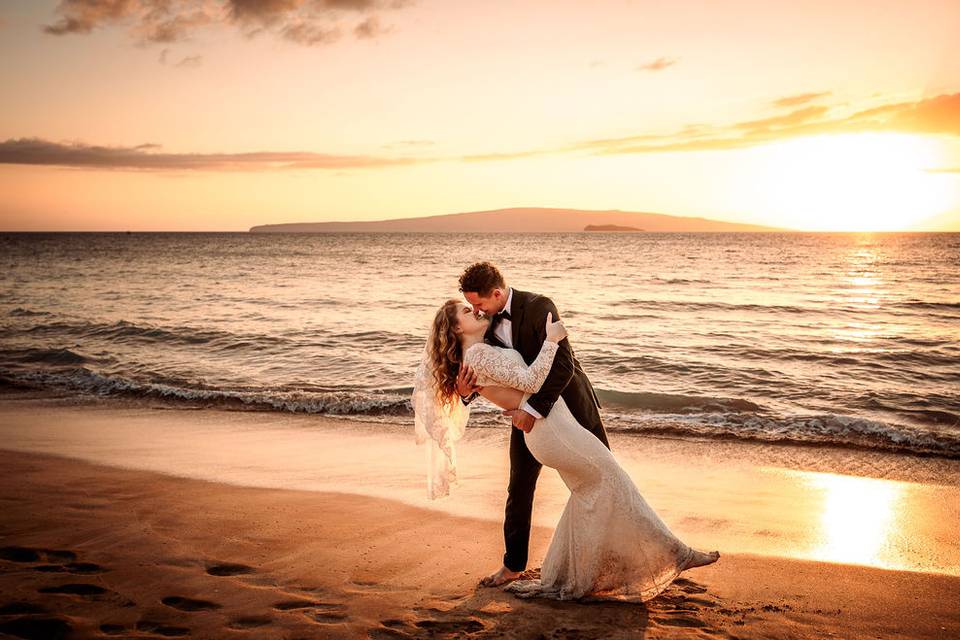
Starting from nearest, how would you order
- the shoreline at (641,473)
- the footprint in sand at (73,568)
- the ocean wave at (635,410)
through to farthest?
the footprint in sand at (73,568), the shoreline at (641,473), the ocean wave at (635,410)

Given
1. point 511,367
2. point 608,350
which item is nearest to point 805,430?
point 608,350

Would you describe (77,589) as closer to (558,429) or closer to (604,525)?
(558,429)

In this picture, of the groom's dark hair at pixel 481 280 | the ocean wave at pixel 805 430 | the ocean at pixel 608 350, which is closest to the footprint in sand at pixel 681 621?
the groom's dark hair at pixel 481 280

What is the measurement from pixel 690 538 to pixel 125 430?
7714 mm

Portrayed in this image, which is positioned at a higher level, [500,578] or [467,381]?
[467,381]

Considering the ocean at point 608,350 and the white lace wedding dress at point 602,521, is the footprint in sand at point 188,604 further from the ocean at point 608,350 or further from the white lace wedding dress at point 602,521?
the ocean at point 608,350

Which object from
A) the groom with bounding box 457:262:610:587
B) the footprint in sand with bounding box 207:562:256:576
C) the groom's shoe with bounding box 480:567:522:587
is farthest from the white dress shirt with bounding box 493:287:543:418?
the footprint in sand with bounding box 207:562:256:576

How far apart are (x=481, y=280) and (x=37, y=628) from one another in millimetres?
3216

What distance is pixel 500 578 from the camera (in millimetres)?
4590

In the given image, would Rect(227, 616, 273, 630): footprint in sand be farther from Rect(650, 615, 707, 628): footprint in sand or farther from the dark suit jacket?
Rect(650, 615, 707, 628): footprint in sand

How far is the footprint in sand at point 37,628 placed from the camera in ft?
12.0

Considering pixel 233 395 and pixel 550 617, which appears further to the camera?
pixel 233 395

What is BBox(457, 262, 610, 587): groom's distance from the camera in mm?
A: 4098

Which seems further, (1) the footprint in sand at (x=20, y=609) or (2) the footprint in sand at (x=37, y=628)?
(1) the footprint in sand at (x=20, y=609)
